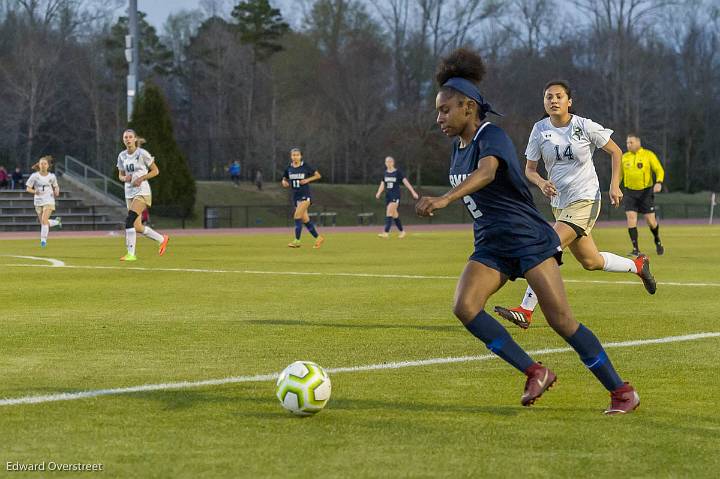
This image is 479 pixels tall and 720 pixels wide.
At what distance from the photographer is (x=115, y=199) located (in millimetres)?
49812

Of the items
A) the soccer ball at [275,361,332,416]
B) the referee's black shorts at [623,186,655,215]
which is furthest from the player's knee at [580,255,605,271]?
the referee's black shorts at [623,186,655,215]

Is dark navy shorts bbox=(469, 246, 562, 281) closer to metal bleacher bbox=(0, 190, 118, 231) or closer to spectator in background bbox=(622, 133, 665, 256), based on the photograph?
spectator in background bbox=(622, 133, 665, 256)

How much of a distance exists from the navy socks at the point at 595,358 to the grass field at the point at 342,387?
201 mm

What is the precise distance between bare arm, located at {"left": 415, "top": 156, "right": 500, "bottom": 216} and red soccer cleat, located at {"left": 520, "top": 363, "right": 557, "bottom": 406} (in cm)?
104

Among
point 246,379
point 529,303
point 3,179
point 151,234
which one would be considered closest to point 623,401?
point 246,379

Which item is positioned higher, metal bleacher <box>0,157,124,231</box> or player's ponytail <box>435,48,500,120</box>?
player's ponytail <box>435,48,500,120</box>

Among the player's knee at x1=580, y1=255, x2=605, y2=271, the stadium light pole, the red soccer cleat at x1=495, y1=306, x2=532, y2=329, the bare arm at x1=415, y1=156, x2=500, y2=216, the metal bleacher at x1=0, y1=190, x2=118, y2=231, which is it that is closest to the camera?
the bare arm at x1=415, y1=156, x2=500, y2=216

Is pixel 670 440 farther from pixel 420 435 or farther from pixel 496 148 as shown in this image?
pixel 496 148

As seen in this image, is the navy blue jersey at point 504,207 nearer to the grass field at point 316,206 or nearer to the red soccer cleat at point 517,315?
the red soccer cleat at point 517,315

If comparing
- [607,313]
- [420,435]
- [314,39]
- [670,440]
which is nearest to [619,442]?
[670,440]

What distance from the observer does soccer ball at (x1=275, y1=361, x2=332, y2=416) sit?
6.07 m

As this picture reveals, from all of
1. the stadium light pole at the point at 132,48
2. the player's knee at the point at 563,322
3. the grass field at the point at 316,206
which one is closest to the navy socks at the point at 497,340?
the player's knee at the point at 563,322

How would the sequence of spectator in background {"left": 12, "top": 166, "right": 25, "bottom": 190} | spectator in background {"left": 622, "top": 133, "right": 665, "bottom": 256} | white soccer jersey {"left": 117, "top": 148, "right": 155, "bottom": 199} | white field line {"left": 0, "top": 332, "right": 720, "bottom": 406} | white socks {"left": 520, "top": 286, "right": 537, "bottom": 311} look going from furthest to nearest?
1. spectator in background {"left": 12, "top": 166, "right": 25, "bottom": 190}
2. spectator in background {"left": 622, "top": 133, "right": 665, "bottom": 256}
3. white soccer jersey {"left": 117, "top": 148, "right": 155, "bottom": 199}
4. white socks {"left": 520, "top": 286, "right": 537, "bottom": 311}
5. white field line {"left": 0, "top": 332, "right": 720, "bottom": 406}

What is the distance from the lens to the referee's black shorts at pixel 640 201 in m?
22.9
